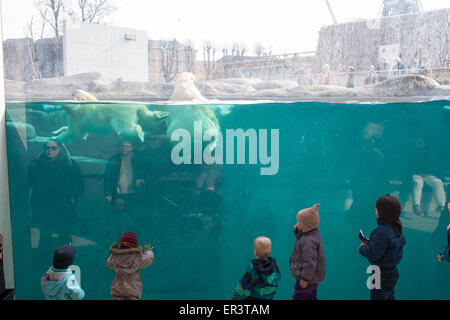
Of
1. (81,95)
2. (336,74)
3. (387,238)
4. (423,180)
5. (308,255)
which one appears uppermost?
(336,74)

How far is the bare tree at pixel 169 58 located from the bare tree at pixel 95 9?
2.31 ft

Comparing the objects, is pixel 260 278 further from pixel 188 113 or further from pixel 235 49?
pixel 235 49

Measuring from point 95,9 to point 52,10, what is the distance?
0.47 meters

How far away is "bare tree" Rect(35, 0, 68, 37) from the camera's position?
4176 mm

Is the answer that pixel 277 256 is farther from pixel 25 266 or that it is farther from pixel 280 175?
pixel 25 266

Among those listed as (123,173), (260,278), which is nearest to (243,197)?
(123,173)

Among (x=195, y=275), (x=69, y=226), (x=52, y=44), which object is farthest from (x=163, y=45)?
(x=195, y=275)

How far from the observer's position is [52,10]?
13.8 feet

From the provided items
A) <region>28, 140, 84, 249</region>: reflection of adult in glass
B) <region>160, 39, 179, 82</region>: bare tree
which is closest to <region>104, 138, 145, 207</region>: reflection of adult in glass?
<region>28, 140, 84, 249</region>: reflection of adult in glass

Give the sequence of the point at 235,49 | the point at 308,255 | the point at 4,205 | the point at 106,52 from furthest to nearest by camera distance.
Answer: the point at 235,49
the point at 106,52
the point at 4,205
the point at 308,255

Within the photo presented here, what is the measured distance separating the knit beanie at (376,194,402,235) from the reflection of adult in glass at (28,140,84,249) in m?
3.13

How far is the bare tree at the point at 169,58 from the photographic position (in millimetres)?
Answer: 4398

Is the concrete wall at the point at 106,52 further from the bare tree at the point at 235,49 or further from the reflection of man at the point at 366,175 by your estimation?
the reflection of man at the point at 366,175
